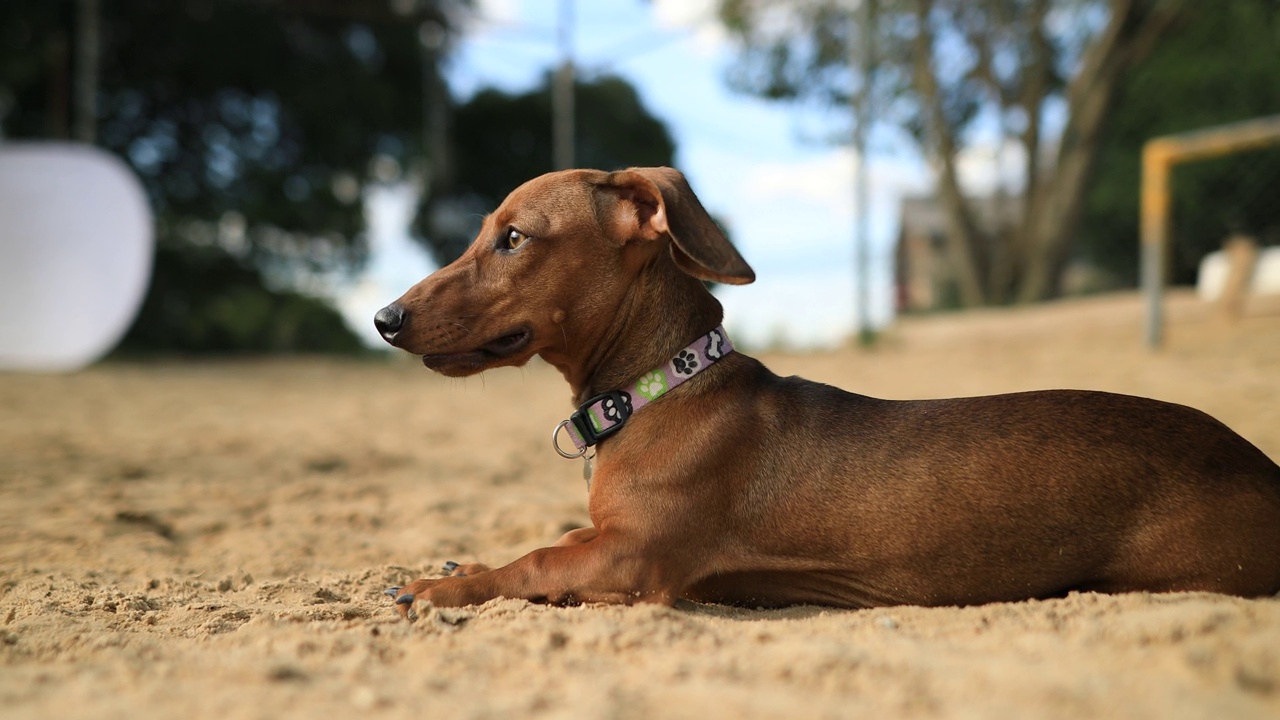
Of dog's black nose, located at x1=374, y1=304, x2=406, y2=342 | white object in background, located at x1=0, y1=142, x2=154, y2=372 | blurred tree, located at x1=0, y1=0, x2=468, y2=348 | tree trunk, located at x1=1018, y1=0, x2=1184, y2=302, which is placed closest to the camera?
dog's black nose, located at x1=374, y1=304, x2=406, y2=342

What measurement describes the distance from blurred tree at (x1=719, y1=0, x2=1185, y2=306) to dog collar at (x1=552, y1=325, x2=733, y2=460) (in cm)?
1259

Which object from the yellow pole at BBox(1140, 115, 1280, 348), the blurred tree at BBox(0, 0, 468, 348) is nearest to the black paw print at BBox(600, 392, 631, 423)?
the yellow pole at BBox(1140, 115, 1280, 348)

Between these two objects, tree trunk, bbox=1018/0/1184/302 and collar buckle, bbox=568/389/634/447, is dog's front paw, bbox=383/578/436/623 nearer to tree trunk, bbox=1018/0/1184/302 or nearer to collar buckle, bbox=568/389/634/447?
collar buckle, bbox=568/389/634/447

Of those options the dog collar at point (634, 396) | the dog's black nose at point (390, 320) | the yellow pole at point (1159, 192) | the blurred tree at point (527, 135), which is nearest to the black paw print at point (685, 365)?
the dog collar at point (634, 396)

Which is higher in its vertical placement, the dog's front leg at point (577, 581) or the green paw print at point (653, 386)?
the green paw print at point (653, 386)

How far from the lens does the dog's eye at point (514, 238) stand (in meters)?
2.95

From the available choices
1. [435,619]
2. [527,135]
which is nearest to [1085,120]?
[527,135]

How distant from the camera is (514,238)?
296cm

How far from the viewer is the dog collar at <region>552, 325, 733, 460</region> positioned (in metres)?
2.84

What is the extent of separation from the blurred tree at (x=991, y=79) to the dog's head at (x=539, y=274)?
12.4 m

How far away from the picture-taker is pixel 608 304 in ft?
9.55

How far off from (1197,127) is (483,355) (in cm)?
2145

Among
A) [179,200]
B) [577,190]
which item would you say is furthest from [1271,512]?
[179,200]

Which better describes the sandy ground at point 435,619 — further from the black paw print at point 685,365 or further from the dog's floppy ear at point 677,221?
the dog's floppy ear at point 677,221
